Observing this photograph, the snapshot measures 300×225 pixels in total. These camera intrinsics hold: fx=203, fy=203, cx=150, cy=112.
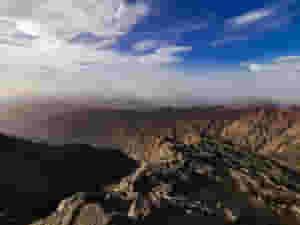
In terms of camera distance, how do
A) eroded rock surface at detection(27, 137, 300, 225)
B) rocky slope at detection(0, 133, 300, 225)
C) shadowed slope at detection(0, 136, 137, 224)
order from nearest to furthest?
1. eroded rock surface at detection(27, 137, 300, 225)
2. rocky slope at detection(0, 133, 300, 225)
3. shadowed slope at detection(0, 136, 137, 224)

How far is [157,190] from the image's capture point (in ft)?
157

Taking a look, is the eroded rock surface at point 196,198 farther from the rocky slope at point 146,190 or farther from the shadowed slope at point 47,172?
the shadowed slope at point 47,172

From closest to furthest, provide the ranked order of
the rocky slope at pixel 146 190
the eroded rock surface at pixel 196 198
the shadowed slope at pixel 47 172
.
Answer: the eroded rock surface at pixel 196 198 → the rocky slope at pixel 146 190 → the shadowed slope at pixel 47 172

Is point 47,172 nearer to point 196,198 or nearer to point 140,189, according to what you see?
point 140,189

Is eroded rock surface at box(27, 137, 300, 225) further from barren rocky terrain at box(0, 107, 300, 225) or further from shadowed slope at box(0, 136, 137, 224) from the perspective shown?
shadowed slope at box(0, 136, 137, 224)

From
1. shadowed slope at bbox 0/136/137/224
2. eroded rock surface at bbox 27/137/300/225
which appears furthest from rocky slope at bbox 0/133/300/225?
shadowed slope at bbox 0/136/137/224

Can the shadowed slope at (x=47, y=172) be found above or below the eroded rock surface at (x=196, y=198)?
below

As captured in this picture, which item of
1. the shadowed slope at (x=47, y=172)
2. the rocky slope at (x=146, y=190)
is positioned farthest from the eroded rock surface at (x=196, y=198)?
the shadowed slope at (x=47, y=172)

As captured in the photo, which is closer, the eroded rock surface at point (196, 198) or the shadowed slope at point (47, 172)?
the eroded rock surface at point (196, 198)

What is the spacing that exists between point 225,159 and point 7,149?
11058 centimetres

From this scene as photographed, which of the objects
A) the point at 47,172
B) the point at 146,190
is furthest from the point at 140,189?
the point at 47,172

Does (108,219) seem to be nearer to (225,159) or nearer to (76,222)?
(76,222)

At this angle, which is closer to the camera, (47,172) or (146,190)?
(146,190)

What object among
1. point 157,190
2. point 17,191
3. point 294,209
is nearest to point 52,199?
point 17,191
